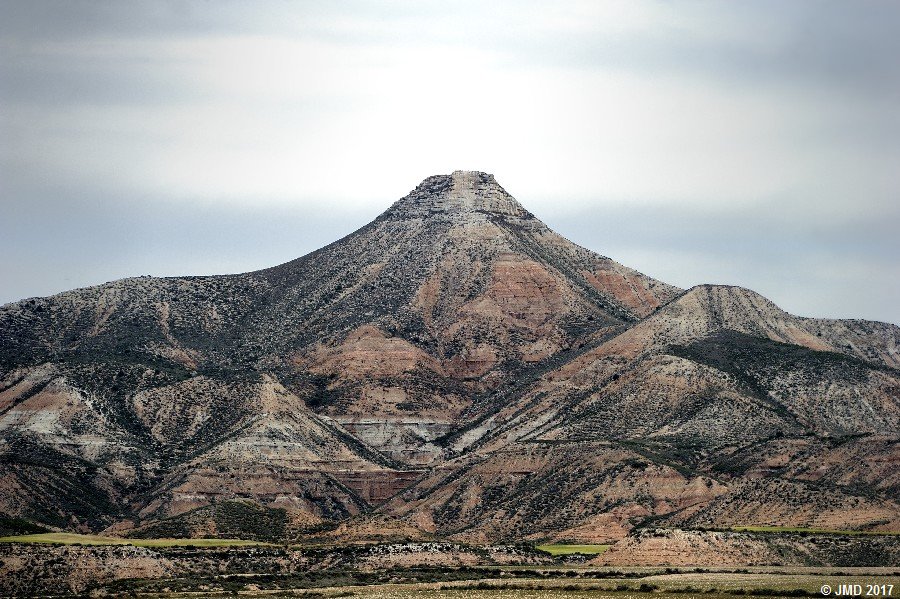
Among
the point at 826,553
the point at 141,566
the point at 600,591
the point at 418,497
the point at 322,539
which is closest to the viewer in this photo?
the point at 600,591

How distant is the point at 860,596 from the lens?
115812 millimetres

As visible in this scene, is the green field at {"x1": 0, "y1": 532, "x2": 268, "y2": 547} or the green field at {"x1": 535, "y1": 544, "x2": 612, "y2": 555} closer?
the green field at {"x1": 0, "y1": 532, "x2": 268, "y2": 547}

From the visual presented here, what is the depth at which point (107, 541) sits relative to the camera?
489ft

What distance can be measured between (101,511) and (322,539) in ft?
105

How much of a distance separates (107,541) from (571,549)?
129 feet

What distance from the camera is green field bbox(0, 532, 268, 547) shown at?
471 feet

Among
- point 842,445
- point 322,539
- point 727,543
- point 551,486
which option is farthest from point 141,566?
point 842,445

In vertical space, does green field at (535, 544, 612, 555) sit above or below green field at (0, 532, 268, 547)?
below

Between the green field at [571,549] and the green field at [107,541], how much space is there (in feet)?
79.4

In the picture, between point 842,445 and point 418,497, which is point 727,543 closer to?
point 842,445

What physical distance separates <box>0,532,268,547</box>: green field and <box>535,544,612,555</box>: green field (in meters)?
24.2

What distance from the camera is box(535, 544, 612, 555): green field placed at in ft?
529

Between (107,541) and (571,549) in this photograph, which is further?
(571,549)

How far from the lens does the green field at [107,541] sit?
14362cm
